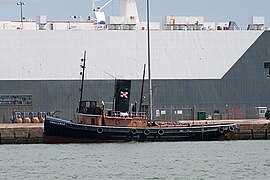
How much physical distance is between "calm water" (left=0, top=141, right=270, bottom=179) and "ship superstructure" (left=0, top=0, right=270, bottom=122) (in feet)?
56.1

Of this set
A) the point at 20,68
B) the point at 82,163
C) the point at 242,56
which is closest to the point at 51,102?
the point at 20,68

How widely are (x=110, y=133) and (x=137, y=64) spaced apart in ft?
65.5

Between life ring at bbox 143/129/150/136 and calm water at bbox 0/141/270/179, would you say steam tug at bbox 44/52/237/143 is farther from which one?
calm water at bbox 0/141/270/179

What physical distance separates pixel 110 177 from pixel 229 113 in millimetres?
39551

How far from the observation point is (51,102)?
7669cm

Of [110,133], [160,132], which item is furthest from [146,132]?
[110,133]

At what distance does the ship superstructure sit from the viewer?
76.8 meters

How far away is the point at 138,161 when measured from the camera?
47281 millimetres

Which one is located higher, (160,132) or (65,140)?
(160,132)

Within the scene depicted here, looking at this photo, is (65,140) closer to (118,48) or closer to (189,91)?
(118,48)

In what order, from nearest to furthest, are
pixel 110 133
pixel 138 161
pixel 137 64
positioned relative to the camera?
pixel 138 161 < pixel 110 133 < pixel 137 64

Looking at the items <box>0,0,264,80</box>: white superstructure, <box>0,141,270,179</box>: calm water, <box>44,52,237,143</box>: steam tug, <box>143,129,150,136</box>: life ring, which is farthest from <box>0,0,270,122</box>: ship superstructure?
<box>0,141,270,179</box>: calm water

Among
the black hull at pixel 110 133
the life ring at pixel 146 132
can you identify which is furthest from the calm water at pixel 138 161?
the life ring at pixel 146 132

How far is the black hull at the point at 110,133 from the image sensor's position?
59281 millimetres
